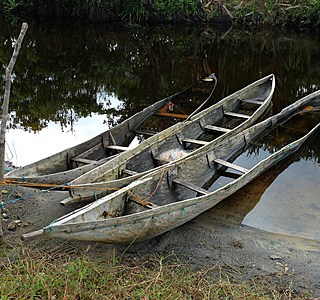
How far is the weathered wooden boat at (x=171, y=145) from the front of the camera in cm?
570

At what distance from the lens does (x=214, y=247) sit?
18.5 ft

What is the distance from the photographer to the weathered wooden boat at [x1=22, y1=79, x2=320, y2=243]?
4.66 meters

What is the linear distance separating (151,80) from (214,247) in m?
8.66

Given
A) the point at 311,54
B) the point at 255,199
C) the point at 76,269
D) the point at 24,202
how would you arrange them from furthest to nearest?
the point at 311,54 < the point at 255,199 < the point at 24,202 < the point at 76,269

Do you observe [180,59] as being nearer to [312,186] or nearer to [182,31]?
[182,31]

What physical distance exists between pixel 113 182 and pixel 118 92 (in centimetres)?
697

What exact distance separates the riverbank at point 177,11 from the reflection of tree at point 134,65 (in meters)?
1.14

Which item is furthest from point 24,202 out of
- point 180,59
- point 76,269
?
point 180,59

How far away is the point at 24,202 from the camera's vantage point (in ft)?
20.4

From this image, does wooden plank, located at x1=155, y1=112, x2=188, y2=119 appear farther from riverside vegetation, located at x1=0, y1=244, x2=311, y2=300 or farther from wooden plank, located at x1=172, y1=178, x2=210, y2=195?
riverside vegetation, located at x1=0, y1=244, x2=311, y2=300

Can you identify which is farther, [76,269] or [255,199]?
[255,199]

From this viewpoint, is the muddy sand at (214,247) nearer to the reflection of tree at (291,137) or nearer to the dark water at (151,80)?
Answer: the dark water at (151,80)

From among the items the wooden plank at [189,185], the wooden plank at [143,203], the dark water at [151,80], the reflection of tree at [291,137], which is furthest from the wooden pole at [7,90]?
the reflection of tree at [291,137]

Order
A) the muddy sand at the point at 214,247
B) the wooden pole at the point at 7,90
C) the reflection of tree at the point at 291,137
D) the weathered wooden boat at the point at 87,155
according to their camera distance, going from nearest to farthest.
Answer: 1. the wooden pole at the point at 7,90
2. the muddy sand at the point at 214,247
3. the weathered wooden boat at the point at 87,155
4. the reflection of tree at the point at 291,137
